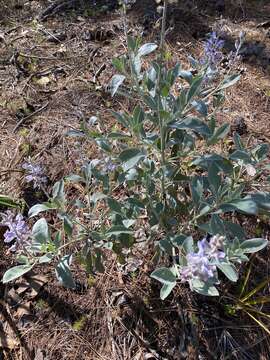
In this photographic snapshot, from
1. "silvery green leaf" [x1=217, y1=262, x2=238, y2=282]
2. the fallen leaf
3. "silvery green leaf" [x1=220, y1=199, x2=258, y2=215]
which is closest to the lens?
"silvery green leaf" [x1=217, y1=262, x2=238, y2=282]

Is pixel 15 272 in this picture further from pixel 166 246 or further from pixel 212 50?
pixel 212 50

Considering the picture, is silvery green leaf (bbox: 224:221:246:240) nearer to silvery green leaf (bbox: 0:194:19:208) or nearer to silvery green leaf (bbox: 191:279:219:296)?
silvery green leaf (bbox: 191:279:219:296)

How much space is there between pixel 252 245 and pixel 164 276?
401 mm

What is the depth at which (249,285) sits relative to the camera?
97.3 inches

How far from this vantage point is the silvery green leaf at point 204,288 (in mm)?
1771

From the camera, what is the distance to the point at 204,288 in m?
1.79

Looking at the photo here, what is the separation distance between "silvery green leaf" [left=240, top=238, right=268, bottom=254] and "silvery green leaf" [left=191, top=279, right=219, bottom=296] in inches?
8.2

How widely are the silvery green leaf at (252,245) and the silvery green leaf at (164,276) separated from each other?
32 centimetres

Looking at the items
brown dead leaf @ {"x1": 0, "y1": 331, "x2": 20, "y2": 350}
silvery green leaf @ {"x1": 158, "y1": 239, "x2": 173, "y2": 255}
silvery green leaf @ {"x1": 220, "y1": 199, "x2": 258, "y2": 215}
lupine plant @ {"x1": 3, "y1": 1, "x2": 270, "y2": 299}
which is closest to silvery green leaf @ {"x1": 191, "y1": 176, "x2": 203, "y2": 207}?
lupine plant @ {"x1": 3, "y1": 1, "x2": 270, "y2": 299}

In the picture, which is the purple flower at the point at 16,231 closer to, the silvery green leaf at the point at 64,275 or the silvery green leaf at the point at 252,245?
the silvery green leaf at the point at 64,275

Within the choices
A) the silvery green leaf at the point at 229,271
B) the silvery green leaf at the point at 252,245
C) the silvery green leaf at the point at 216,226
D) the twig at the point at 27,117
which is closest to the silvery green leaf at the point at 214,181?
the silvery green leaf at the point at 216,226

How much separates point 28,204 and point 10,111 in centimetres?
96

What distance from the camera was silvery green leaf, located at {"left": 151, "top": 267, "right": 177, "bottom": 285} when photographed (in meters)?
1.82

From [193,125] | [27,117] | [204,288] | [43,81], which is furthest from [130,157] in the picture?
[43,81]
